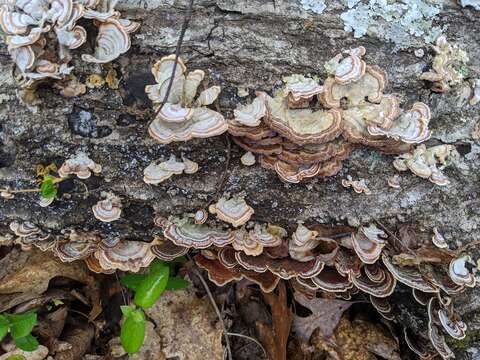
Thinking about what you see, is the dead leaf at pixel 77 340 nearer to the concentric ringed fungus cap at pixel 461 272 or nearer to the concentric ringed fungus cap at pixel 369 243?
the concentric ringed fungus cap at pixel 369 243

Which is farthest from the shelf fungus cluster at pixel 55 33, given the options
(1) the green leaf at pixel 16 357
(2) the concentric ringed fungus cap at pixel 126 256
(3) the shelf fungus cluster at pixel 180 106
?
(1) the green leaf at pixel 16 357

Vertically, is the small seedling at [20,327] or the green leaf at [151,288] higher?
the green leaf at [151,288]

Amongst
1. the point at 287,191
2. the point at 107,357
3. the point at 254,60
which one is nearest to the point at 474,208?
the point at 287,191

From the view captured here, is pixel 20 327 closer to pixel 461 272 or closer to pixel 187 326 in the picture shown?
pixel 187 326

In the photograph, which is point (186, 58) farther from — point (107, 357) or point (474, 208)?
point (107, 357)

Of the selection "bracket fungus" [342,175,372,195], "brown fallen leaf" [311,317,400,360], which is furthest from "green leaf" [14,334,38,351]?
"bracket fungus" [342,175,372,195]
